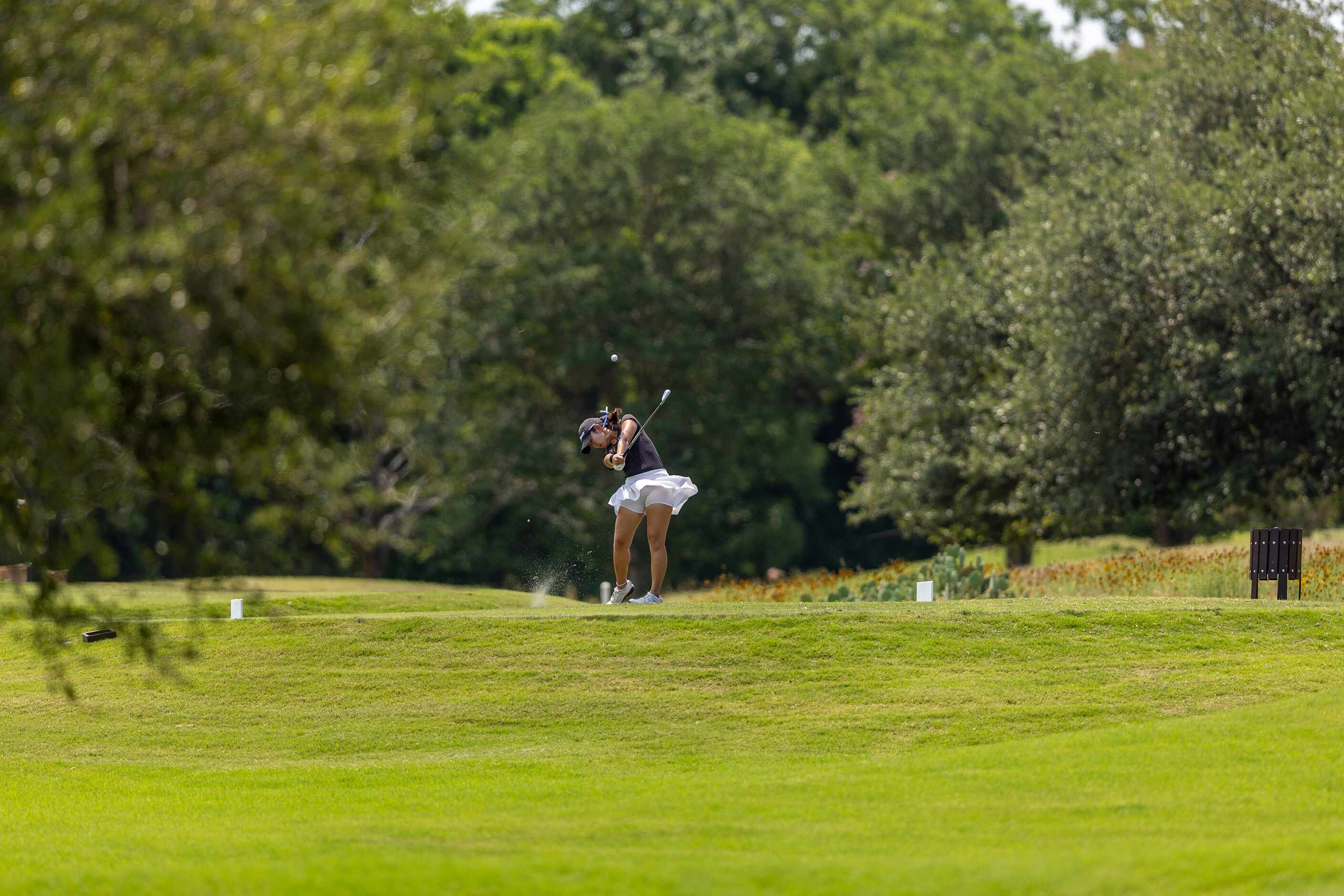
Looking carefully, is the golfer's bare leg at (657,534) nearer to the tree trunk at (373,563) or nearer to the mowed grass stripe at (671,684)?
the mowed grass stripe at (671,684)

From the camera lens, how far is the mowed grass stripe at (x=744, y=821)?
31.9 ft

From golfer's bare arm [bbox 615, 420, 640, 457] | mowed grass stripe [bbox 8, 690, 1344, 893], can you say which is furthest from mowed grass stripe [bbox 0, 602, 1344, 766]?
golfer's bare arm [bbox 615, 420, 640, 457]

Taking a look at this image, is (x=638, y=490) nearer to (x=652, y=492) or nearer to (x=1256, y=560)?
(x=652, y=492)

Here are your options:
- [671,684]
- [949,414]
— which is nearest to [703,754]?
[671,684]

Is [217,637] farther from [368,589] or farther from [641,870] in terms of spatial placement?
[641,870]

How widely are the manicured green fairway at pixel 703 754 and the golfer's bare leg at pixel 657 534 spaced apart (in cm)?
55

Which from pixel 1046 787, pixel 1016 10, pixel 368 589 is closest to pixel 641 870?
pixel 1046 787

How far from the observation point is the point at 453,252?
344 inches

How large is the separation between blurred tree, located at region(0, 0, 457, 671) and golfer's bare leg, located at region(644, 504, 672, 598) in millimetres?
9438

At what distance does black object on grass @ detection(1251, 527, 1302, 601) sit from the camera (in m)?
20.1

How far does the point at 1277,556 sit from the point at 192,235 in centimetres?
1563

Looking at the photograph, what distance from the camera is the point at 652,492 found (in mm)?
18156

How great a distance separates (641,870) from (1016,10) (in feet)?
188

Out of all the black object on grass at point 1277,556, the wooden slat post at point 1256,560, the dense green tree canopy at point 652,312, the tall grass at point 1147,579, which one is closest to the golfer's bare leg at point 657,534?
the tall grass at point 1147,579
